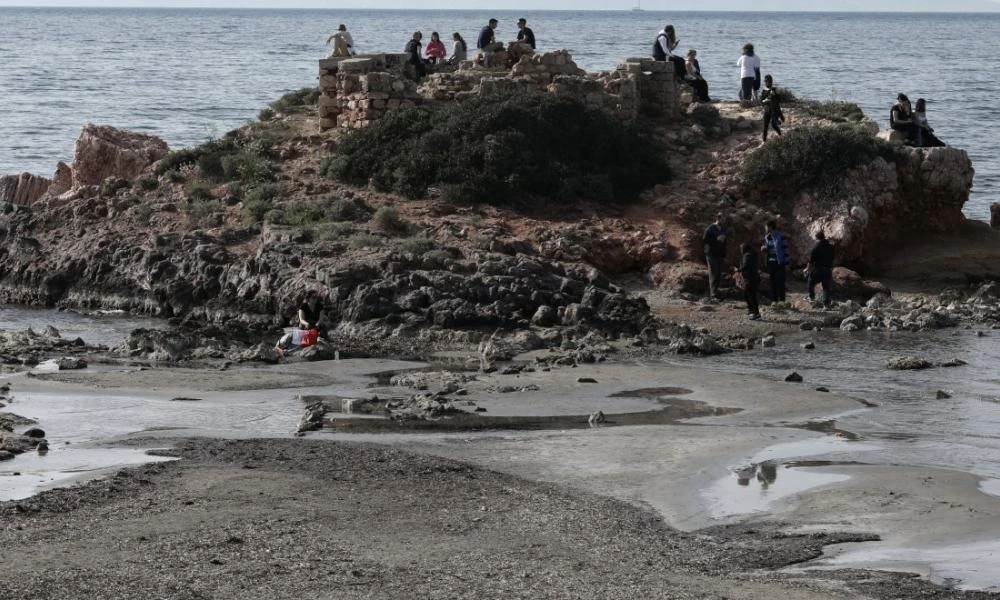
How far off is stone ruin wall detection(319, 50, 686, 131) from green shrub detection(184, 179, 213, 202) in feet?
10.3

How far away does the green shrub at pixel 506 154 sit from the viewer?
2811 centimetres

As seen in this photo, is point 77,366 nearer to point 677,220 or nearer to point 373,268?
point 373,268

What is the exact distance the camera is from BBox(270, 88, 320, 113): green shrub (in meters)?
33.4

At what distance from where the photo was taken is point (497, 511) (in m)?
14.1

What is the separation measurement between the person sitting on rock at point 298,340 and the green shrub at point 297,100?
11768mm

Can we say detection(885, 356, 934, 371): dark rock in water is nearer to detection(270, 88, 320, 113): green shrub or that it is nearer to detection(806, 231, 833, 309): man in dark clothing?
detection(806, 231, 833, 309): man in dark clothing

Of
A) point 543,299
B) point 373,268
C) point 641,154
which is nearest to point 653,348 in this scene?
point 543,299

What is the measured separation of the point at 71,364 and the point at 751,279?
1026 centimetres

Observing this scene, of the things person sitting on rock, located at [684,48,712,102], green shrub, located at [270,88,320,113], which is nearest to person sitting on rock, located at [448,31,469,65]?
green shrub, located at [270,88,320,113]

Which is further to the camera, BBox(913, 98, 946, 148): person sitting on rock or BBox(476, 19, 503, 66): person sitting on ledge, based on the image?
BBox(476, 19, 503, 66): person sitting on ledge

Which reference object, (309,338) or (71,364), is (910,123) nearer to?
(309,338)

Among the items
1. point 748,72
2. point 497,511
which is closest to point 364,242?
point 748,72

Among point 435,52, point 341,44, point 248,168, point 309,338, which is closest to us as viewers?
point 309,338

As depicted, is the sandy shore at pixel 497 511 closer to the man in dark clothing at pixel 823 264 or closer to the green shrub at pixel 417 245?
the man in dark clothing at pixel 823 264
